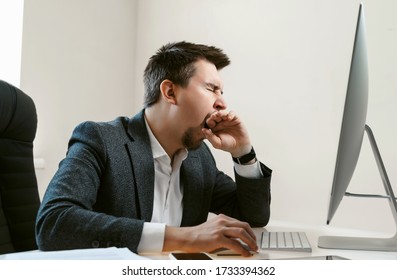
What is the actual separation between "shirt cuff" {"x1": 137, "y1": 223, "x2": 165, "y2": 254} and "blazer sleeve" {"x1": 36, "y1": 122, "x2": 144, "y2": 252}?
1 cm

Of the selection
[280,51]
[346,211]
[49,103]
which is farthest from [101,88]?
[346,211]

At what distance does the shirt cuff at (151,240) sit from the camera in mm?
811

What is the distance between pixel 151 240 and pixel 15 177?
51 cm

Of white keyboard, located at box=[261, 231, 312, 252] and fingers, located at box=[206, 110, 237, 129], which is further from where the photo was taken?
fingers, located at box=[206, 110, 237, 129]

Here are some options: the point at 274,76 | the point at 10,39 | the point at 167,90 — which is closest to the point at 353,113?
the point at 167,90

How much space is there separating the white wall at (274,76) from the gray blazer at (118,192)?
0.64 meters

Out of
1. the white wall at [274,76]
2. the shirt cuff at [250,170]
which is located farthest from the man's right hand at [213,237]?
the white wall at [274,76]

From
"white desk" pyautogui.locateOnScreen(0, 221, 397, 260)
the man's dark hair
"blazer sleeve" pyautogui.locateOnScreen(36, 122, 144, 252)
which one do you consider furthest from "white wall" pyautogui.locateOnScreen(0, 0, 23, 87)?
"white desk" pyautogui.locateOnScreen(0, 221, 397, 260)

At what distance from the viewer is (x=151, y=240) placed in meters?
0.81

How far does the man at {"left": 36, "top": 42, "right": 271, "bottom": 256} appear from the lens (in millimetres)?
816

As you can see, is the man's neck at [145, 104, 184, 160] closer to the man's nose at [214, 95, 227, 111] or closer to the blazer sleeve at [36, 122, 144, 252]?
the man's nose at [214, 95, 227, 111]

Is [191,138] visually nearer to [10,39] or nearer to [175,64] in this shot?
[175,64]

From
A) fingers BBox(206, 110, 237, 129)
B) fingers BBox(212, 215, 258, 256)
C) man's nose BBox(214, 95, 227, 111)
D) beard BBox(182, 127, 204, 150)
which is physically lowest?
fingers BBox(212, 215, 258, 256)
